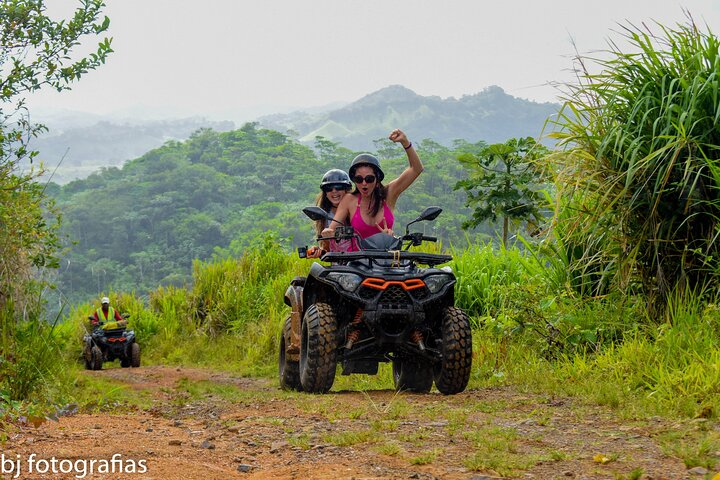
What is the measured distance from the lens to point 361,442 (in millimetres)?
5188

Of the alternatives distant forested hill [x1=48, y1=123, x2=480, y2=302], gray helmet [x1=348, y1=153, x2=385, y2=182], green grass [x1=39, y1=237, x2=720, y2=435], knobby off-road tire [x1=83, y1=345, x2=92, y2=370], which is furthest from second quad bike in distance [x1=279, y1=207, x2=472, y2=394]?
distant forested hill [x1=48, y1=123, x2=480, y2=302]

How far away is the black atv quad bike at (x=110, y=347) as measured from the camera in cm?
1644

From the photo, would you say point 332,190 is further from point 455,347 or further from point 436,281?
point 455,347

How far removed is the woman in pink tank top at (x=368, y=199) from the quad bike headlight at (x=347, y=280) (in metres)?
0.75

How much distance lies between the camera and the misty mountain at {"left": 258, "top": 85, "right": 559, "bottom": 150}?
474ft

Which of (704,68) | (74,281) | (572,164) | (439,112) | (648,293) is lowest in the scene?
(74,281)

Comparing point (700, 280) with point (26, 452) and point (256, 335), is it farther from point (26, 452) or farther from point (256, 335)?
point (256, 335)

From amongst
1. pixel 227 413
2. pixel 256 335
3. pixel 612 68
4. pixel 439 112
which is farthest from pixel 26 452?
pixel 439 112

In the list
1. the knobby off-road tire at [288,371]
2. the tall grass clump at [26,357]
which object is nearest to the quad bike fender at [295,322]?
the knobby off-road tire at [288,371]

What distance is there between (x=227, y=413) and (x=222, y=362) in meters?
7.45

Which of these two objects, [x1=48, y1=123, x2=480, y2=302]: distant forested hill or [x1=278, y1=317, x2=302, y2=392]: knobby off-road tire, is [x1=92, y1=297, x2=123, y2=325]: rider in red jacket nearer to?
[x1=278, y1=317, x2=302, y2=392]: knobby off-road tire

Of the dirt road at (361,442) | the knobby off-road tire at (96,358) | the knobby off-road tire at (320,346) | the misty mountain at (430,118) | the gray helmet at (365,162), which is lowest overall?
the knobby off-road tire at (96,358)

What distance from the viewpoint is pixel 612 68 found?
8422 mm

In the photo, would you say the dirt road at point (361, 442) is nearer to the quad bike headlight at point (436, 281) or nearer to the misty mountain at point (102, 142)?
the quad bike headlight at point (436, 281)
